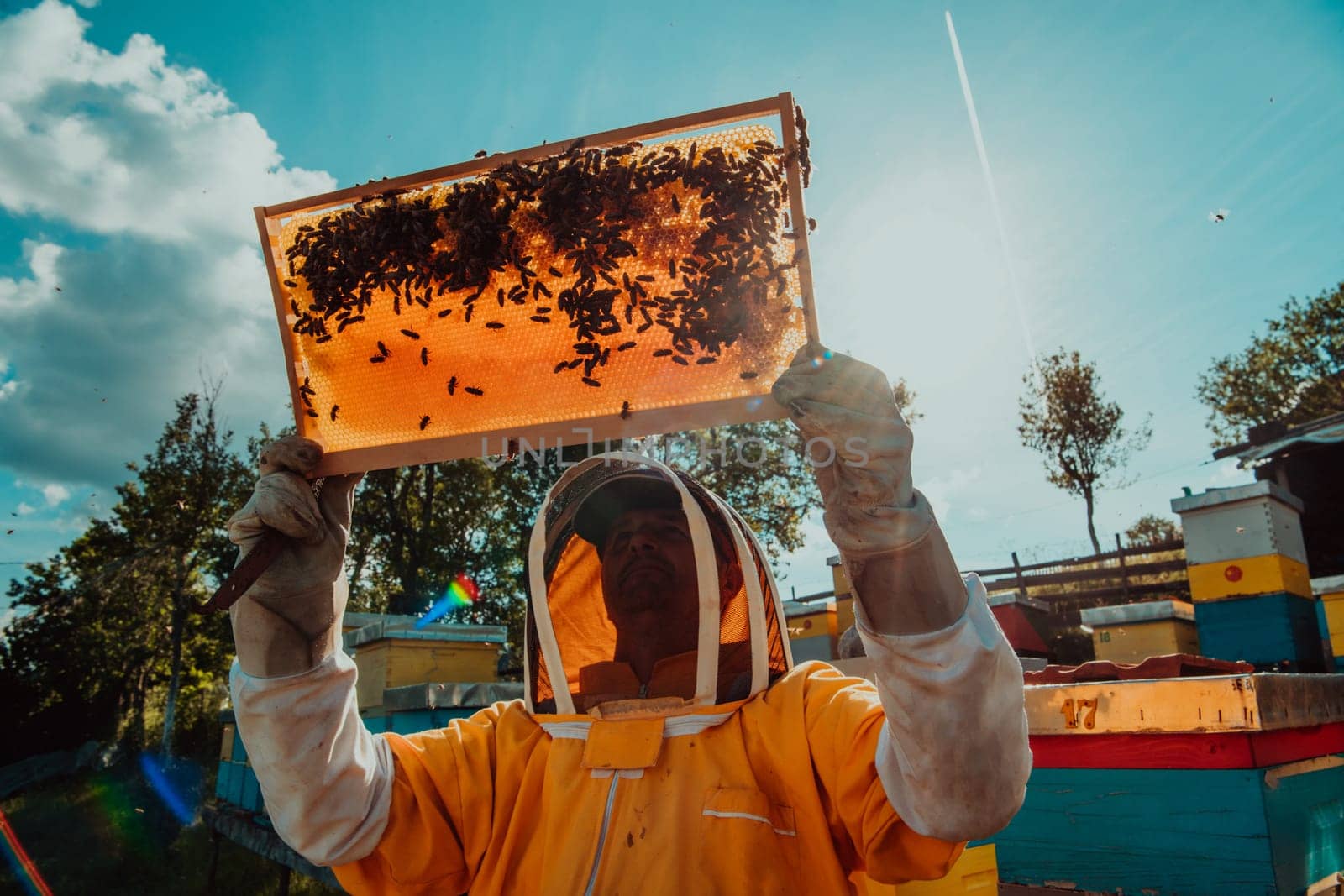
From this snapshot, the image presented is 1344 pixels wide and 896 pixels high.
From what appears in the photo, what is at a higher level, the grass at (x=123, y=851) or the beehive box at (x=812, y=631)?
the beehive box at (x=812, y=631)

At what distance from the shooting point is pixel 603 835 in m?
2.05

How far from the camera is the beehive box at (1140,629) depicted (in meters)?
7.69

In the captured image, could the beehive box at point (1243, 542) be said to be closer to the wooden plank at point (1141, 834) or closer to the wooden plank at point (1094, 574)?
the wooden plank at point (1141, 834)

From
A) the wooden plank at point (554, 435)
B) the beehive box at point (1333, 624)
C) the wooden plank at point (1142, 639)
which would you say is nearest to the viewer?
the wooden plank at point (554, 435)

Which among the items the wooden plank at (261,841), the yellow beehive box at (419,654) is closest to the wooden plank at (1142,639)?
the yellow beehive box at (419,654)

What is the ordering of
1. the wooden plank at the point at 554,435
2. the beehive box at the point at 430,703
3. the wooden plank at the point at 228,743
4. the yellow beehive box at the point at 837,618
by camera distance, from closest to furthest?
the wooden plank at the point at 554,435 < the beehive box at the point at 430,703 < the wooden plank at the point at 228,743 < the yellow beehive box at the point at 837,618

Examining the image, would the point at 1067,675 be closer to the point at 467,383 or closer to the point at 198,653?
the point at 467,383

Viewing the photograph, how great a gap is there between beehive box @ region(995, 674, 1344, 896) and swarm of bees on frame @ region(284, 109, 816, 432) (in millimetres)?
2009

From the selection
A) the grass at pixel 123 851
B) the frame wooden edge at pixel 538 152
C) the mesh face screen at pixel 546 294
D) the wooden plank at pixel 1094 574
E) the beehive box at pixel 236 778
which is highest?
the frame wooden edge at pixel 538 152

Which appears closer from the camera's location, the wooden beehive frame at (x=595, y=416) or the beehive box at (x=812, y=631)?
the wooden beehive frame at (x=595, y=416)

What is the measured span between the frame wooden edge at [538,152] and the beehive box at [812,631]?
10673mm

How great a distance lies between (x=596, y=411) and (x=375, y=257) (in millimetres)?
884

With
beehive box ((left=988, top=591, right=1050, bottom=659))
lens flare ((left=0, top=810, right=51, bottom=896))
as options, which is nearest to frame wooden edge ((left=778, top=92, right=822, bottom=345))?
beehive box ((left=988, top=591, right=1050, bottom=659))

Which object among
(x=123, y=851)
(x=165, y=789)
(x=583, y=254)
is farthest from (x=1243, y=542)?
(x=165, y=789)
